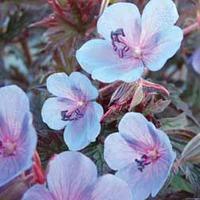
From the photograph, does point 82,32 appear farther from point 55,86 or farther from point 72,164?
point 72,164

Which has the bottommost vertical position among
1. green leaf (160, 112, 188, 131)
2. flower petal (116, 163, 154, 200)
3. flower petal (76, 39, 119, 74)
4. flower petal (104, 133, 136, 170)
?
green leaf (160, 112, 188, 131)

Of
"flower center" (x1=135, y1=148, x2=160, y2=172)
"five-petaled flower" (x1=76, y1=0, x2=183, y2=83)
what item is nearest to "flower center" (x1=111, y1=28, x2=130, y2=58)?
"five-petaled flower" (x1=76, y1=0, x2=183, y2=83)

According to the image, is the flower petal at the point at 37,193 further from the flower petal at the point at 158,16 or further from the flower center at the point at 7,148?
the flower petal at the point at 158,16

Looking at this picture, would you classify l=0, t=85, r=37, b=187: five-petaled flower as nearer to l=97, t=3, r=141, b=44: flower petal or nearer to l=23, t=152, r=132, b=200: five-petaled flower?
l=23, t=152, r=132, b=200: five-petaled flower

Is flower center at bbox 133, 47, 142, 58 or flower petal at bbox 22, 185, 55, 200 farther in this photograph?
flower center at bbox 133, 47, 142, 58

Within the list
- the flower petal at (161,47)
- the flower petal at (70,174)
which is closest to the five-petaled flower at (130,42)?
the flower petal at (161,47)

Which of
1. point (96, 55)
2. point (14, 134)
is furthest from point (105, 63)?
point (14, 134)
